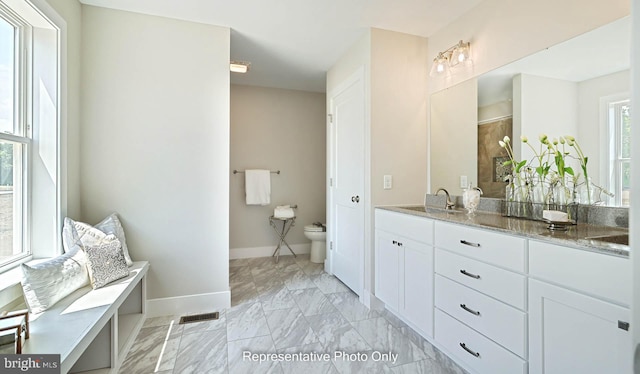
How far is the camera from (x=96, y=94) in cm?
222

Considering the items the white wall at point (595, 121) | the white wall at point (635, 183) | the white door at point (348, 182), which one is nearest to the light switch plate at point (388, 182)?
the white door at point (348, 182)

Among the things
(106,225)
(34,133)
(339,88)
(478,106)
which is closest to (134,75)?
(34,133)

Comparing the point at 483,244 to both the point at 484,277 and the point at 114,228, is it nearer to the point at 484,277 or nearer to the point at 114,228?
the point at 484,277

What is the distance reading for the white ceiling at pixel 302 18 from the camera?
7.13 feet

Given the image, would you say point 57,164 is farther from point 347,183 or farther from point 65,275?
point 347,183

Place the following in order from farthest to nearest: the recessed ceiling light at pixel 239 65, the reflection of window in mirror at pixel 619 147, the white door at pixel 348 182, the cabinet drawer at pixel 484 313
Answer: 1. the recessed ceiling light at pixel 239 65
2. the white door at pixel 348 182
3. the reflection of window in mirror at pixel 619 147
4. the cabinet drawer at pixel 484 313

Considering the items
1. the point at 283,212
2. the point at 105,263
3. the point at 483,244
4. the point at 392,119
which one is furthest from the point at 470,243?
the point at 283,212

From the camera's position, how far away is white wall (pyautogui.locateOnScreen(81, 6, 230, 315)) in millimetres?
2225

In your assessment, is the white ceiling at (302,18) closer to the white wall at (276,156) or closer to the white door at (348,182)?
the white door at (348,182)

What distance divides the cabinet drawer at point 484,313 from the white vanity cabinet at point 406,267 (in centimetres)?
13

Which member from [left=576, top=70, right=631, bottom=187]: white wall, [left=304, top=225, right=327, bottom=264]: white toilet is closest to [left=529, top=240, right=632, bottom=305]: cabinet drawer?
[left=576, top=70, right=631, bottom=187]: white wall

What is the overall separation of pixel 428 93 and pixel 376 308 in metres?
2.00

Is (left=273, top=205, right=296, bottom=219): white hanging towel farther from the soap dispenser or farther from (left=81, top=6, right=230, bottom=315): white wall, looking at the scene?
the soap dispenser

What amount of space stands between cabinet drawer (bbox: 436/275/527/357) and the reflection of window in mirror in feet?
2.71
